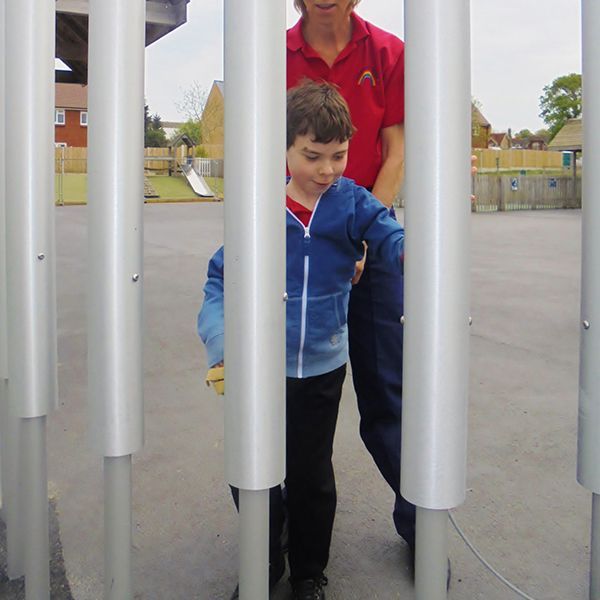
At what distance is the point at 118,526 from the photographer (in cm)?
118

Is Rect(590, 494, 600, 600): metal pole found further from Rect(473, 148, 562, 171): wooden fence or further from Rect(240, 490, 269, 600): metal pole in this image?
Rect(473, 148, 562, 171): wooden fence

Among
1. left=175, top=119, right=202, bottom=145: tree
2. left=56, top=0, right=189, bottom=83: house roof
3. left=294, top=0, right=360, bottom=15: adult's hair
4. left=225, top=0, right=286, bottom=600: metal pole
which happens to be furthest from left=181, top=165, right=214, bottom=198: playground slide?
left=225, top=0, right=286, bottom=600: metal pole

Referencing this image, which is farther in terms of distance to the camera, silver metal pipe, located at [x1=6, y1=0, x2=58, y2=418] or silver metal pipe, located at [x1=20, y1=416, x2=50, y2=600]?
silver metal pipe, located at [x1=20, y1=416, x2=50, y2=600]

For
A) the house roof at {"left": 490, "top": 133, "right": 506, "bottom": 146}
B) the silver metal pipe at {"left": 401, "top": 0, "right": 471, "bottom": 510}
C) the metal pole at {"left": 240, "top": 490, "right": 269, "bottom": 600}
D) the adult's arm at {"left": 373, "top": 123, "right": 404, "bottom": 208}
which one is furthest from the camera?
the house roof at {"left": 490, "top": 133, "right": 506, "bottom": 146}

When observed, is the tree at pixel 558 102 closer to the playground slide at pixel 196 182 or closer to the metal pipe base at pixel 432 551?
the playground slide at pixel 196 182

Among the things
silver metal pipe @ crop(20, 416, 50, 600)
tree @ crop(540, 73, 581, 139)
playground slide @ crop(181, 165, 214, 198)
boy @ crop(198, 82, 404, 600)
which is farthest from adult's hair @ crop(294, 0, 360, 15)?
tree @ crop(540, 73, 581, 139)

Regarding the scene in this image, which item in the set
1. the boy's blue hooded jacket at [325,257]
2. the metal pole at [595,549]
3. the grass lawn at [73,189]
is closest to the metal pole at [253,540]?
the metal pole at [595,549]

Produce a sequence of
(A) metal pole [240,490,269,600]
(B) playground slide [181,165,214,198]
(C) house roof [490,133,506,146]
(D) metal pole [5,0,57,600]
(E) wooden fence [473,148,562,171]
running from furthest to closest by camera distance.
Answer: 1. (C) house roof [490,133,506,146]
2. (E) wooden fence [473,148,562,171]
3. (B) playground slide [181,165,214,198]
4. (D) metal pole [5,0,57,600]
5. (A) metal pole [240,490,269,600]

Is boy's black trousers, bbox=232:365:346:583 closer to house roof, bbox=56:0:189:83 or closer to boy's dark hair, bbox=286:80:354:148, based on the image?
boy's dark hair, bbox=286:80:354:148

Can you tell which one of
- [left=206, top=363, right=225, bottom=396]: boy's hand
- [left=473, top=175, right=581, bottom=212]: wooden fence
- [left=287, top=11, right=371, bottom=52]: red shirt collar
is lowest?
[left=206, top=363, right=225, bottom=396]: boy's hand

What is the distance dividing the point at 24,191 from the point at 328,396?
811 millimetres

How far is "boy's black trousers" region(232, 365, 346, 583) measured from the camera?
170cm

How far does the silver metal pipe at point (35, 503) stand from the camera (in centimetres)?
140

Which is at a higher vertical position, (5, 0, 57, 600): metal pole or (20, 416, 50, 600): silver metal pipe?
(5, 0, 57, 600): metal pole
